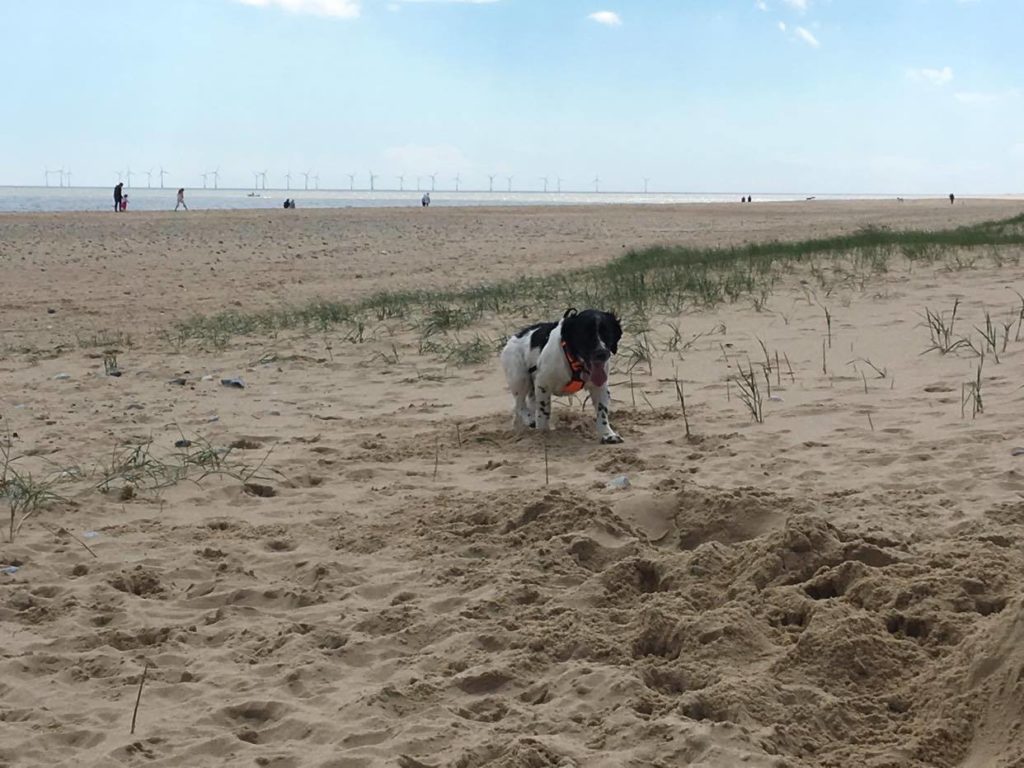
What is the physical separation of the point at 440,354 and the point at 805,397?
382 cm

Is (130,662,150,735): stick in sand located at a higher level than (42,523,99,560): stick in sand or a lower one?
lower

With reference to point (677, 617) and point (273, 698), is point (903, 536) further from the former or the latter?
point (273, 698)

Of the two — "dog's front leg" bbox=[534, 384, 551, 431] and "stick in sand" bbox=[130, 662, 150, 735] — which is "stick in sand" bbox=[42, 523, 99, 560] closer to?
"stick in sand" bbox=[130, 662, 150, 735]

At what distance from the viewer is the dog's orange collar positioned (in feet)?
21.9

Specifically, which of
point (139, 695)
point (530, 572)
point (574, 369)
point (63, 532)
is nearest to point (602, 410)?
point (574, 369)

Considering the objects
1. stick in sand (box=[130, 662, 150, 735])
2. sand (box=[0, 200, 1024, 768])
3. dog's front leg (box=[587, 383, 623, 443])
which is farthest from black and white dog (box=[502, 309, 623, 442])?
stick in sand (box=[130, 662, 150, 735])

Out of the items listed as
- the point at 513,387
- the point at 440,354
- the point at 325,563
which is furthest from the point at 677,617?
the point at 440,354

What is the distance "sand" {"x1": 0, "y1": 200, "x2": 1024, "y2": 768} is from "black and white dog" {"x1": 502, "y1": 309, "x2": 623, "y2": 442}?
25 centimetres

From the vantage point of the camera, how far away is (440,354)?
9.84 metres

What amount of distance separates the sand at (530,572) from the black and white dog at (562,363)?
0.25 meters

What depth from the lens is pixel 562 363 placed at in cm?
681

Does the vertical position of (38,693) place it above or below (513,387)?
below

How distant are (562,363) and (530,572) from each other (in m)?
2.64

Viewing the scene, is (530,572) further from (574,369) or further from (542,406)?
(542,406)
